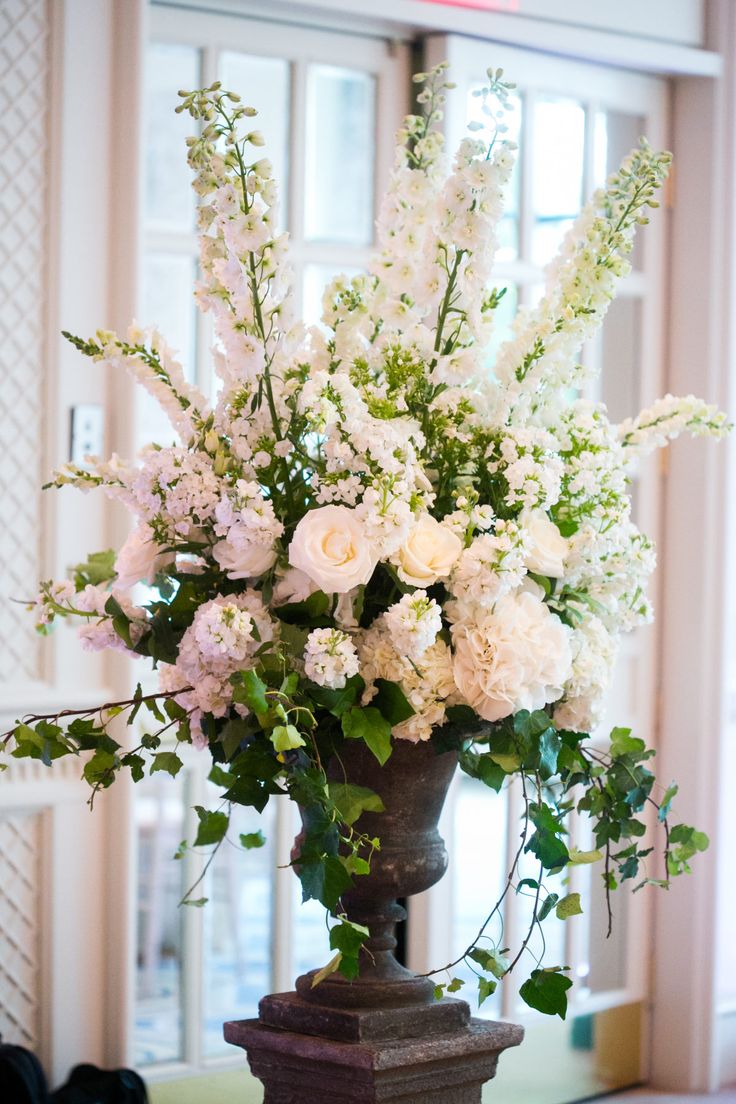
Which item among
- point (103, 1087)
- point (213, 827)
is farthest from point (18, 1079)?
point (213, 827)

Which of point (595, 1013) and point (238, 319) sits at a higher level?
point (238, 319)

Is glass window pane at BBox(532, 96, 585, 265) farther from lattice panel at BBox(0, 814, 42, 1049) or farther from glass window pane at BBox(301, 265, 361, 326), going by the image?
lattice panel at BBox(0, 814, 42, 1049)

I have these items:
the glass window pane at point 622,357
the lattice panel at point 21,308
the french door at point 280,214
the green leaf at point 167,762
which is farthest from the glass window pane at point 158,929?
the green leaf at point 167,762

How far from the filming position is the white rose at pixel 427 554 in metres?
1.26

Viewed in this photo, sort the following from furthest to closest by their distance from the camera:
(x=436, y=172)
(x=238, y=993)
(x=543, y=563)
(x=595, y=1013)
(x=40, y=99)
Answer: (x=595, y=1013) → (x=238, y=993) → (x=40, y=99) → (x=436, y=172) → (x=543, y=563)

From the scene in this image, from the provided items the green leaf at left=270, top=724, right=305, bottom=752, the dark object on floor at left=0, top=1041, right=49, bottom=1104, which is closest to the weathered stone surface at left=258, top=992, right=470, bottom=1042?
the green leaf at left=270, top=724, right=305, bottom=752

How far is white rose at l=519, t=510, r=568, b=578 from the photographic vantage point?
1.32m

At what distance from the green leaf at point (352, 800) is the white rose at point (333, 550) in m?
0.17

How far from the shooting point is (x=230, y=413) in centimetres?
135

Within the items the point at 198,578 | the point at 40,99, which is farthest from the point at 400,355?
the point at 40,99

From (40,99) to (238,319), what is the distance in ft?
5.21

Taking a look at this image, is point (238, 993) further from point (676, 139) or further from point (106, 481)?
point (676, 139)

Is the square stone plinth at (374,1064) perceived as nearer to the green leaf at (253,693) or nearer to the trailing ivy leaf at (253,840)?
the trailing ivy leaf at (253,840)

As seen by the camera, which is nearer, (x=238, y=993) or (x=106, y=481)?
(x=106, y=481)
